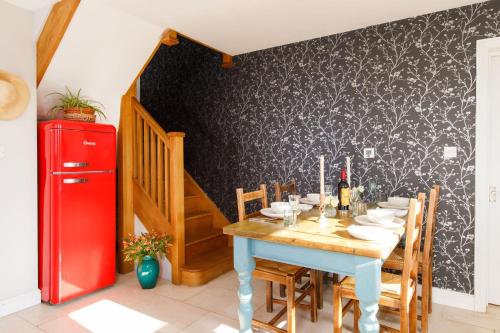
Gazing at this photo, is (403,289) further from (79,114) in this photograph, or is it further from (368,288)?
(79,114)

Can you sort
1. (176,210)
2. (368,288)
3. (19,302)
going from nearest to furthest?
(368,288) → (19,302) → (176,210)

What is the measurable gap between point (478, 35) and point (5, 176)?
4087 millimetres

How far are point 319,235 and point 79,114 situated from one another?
240cm

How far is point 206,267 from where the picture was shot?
130 inches

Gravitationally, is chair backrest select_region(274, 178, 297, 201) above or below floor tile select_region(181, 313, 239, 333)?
above

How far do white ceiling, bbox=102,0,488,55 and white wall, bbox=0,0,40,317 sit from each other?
86 cm

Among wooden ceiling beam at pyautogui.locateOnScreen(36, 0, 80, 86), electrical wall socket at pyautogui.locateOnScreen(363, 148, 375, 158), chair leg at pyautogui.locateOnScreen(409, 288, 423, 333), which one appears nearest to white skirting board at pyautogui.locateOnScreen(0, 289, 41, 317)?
wooden ceiling beam at pyautogui.locateOnScreen(36, 0, 80, 86)

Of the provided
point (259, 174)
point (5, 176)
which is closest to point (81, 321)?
point (5, 176)

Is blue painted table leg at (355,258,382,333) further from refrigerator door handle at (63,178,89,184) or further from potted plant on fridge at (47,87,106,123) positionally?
potted plant on fridge at (47,87,106,123)

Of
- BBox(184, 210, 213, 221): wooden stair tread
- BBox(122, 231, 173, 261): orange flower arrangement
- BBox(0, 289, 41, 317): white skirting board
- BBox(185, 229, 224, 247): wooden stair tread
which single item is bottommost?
BBox(0, 289, 41, 317): white skirting board

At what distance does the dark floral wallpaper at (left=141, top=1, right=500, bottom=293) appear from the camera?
2793 mm

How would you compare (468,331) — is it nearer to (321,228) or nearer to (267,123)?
(321,228)

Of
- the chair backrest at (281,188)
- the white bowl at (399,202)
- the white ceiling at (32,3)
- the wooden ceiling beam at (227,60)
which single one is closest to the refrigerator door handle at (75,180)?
the white ceiling at (32,3)

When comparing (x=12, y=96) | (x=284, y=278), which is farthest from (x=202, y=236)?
(x=12, y=96)
